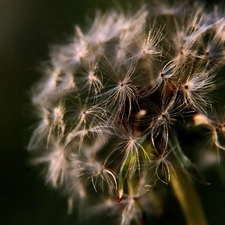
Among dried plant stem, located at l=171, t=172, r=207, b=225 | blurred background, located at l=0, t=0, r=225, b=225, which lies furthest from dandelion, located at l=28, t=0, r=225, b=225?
blurred background, located at l=0, t=0, r=225, b=225

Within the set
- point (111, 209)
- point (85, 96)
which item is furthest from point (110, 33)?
point (111, 209)

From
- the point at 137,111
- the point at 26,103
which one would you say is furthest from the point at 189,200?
Result: the point at 26,103

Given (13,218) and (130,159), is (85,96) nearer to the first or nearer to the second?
(130,159)

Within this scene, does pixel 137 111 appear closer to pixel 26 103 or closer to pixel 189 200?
pixel 189 200

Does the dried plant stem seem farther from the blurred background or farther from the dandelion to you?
the blurred background

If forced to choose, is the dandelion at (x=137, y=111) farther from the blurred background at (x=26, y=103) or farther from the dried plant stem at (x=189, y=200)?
the blurred background at (x=26, y=103)

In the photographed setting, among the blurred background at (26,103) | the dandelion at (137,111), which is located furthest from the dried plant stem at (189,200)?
the blurred background at (26,103)

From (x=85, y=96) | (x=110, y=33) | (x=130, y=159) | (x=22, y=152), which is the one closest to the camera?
(x=130, y=159)
